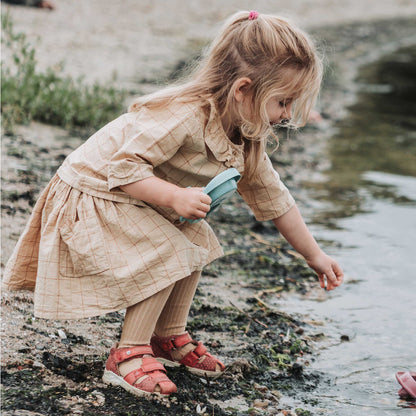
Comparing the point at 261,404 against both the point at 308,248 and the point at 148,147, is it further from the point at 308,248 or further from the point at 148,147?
the point at 148,147

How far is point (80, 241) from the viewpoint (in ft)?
8.22

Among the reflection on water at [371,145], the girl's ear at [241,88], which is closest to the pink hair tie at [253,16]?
the girl's ear at [241,88]

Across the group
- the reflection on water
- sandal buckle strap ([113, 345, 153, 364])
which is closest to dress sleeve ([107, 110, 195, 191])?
sandal buckle strap ([113, 345, 153, 364])

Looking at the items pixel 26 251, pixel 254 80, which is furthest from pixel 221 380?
pixel 254 80

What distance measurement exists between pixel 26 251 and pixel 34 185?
1895 mm

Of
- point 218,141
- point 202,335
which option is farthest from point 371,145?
point 218,141

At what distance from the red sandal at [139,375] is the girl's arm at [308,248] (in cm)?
82

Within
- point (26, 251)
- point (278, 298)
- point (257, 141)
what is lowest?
point (278, 298)

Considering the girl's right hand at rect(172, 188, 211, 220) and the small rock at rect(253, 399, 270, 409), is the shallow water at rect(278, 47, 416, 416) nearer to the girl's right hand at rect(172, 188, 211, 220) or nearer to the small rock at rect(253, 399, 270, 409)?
the small rock at rect(253, 399, 270, 409)

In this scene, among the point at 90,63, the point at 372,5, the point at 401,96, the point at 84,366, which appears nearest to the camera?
the point at 84,366

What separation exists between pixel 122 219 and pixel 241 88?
2.25 ft

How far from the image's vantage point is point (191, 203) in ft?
7.72

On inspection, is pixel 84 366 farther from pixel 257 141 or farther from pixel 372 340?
pixel 372 340

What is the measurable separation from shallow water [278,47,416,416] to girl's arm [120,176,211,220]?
3.39 ft
